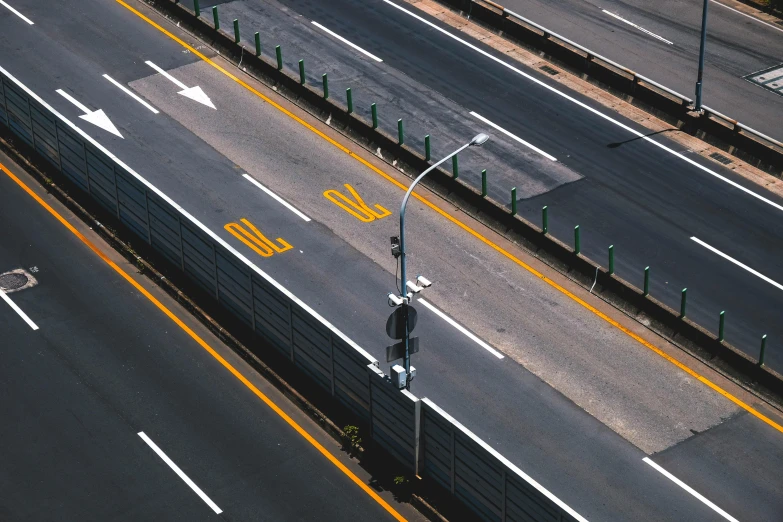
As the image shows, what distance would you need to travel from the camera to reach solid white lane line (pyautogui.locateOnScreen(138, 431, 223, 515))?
28.6 meters

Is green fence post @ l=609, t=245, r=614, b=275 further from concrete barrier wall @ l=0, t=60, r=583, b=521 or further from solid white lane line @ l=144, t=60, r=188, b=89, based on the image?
solid white lane line @ l=144, t=60, r=188, b=89

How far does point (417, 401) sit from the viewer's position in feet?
91.2

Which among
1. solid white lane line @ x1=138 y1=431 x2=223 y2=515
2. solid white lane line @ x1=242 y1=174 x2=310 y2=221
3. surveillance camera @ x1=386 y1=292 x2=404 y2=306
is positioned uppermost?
surveillance camera @ x1=386 y1=292 x2=404 y2=306

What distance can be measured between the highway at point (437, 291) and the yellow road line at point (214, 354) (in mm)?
3218

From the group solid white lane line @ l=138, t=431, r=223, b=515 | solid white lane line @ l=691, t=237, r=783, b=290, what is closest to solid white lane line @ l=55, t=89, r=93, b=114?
solid white lane line @ l=138, t=431, r=223, b=515

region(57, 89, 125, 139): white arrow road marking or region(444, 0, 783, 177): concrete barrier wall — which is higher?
region(444, 0, 783, 177): concrete barrier wall

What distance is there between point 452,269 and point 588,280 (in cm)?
388

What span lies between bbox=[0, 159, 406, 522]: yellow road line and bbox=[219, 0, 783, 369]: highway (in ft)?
36.7

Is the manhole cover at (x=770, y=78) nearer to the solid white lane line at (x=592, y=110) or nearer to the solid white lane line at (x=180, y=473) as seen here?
the solid white lane line at (x=592, y=110)

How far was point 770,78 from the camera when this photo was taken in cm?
4828

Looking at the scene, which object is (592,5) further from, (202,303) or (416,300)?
(202,303)

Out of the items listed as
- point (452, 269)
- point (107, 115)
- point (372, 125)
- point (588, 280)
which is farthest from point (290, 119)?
point (588, 280)

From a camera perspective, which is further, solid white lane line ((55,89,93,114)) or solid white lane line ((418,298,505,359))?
solid white lane line ((55,89,93,114))

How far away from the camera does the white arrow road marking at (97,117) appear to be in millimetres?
43250
